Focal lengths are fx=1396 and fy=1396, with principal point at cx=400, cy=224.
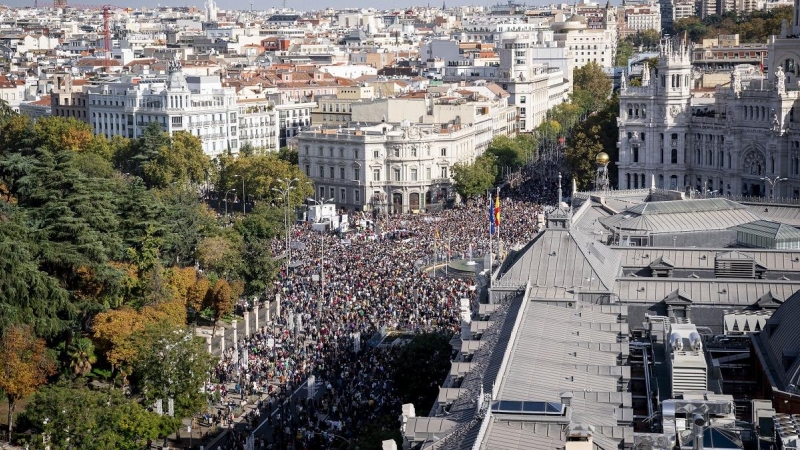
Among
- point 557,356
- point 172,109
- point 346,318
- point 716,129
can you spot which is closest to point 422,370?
point 557,356

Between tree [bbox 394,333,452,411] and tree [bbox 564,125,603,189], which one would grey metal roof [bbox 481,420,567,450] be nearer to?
tree [bbox 394,333,452,411]

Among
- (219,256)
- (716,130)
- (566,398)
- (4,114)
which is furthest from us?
(4,114)

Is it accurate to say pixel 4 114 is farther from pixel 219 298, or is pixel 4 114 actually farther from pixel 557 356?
pixel 557 356

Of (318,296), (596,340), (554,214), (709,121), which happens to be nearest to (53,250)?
(318,296)

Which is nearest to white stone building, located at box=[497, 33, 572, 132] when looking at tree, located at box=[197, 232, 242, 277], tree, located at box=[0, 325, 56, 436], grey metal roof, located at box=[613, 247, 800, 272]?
tree, located at box=[197, 232, 242, 277]

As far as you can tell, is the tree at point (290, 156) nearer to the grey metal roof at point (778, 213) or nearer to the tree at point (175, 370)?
the grey metal roof at point (778, 213)
